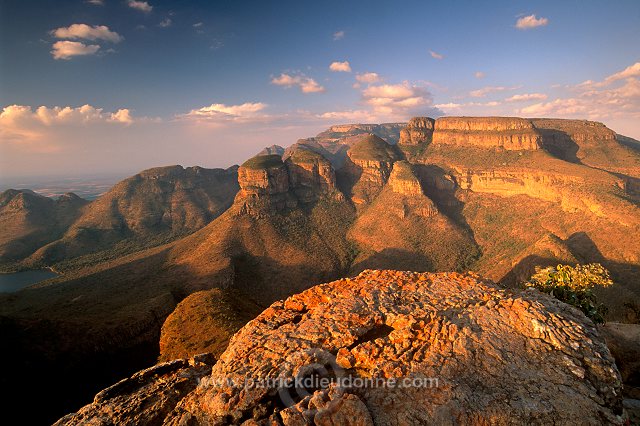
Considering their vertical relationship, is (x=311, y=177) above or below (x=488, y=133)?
below

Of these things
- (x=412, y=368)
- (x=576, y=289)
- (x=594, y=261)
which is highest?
(x=412, y=368)

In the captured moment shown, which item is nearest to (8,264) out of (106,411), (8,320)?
(8,320)

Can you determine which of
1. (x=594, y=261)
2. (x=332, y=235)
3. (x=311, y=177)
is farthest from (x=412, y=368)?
(x=311, y=177)

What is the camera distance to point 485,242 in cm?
8694

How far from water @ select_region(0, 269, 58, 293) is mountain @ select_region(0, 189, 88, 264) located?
1242cm

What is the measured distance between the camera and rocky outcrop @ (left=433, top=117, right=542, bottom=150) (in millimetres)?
109562

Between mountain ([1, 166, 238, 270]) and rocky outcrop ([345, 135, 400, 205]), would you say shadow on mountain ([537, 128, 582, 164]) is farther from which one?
mountain ([1, 166, 238, 270])

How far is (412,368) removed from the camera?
9.15 metres

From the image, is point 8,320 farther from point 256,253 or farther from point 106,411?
point 256,253

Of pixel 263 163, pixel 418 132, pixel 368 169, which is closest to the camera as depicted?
pixel 263 163

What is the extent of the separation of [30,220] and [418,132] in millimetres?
167427

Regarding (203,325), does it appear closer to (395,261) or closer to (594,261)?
(395,261)

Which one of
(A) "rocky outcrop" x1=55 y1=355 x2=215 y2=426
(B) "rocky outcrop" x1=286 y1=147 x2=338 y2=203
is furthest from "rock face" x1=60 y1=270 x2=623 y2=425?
(B) "rocky outcrop" x1=286 y1=147 x2=338 y2=203

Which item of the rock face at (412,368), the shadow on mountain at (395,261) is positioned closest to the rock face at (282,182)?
the shadow on mountain at (395,261)
